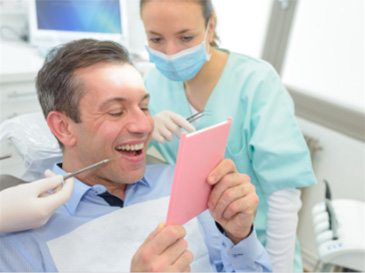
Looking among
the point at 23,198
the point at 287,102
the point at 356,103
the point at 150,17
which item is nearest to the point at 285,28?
the point at 356,103

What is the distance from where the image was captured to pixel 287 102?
123 centimetres

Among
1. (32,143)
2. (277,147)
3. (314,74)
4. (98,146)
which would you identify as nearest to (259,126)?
(277,147)

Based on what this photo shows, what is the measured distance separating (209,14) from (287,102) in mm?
394

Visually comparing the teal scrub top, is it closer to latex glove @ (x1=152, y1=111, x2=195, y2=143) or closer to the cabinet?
latex glove @ (x1=152, y1=111, x2=195, y2=143)

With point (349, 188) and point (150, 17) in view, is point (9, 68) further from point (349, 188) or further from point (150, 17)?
point (349, 188)

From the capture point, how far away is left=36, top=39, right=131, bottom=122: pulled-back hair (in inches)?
40.2

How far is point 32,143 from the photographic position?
4.04 ft

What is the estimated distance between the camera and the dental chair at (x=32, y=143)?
3.98ft

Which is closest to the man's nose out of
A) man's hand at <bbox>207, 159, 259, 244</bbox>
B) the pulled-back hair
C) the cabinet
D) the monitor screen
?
the pulled-back hair

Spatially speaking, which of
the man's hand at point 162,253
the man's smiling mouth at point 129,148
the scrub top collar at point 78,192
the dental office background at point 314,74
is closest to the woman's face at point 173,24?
the man's smiling mouth at point 129,148

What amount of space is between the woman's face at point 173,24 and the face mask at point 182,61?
1 cm

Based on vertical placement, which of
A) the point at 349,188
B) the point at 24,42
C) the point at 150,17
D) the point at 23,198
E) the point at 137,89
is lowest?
the point at 349,188

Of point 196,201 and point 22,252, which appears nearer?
point 196,201

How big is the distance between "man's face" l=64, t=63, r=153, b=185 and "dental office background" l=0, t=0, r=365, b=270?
1.02 metres
